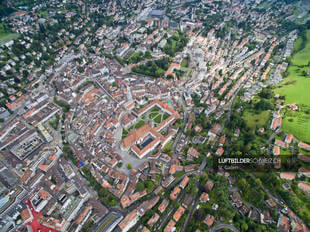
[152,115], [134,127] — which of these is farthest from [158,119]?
[134,127]

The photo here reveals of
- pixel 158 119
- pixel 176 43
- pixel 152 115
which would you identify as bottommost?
pixel 158 119

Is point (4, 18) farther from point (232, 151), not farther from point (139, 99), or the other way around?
point (232, 151)

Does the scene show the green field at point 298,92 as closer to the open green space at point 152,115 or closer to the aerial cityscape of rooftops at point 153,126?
the aerial cityscape of rooftops at point 153,126

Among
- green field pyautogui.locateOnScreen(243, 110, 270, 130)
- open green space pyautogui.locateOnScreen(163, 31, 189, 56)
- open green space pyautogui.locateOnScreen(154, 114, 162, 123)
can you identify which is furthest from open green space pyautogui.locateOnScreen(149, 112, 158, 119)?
open green space pyautogui.locateOnScreen(163, 31, 189, 56)

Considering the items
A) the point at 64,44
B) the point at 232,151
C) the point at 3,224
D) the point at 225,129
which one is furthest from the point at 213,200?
the point at 64,44

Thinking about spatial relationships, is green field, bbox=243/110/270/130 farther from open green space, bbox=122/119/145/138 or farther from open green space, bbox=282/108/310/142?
open green space, bbox=122/119/145/138

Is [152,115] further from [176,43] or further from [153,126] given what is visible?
[176,43]

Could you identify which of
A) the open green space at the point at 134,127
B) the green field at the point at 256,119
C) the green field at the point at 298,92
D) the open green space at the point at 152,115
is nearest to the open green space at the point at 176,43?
the open green space at the point at 152,115
